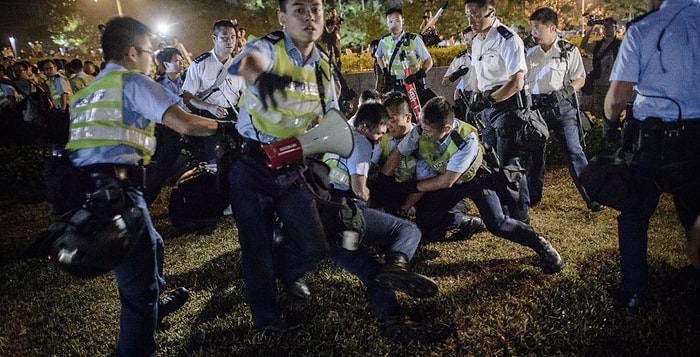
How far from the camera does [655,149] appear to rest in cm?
268

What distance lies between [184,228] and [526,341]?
371 cm

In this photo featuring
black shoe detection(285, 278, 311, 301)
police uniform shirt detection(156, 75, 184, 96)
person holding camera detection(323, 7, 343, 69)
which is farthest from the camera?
person holding camera detection(323, 7, 343, 69)

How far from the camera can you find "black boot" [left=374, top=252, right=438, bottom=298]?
2738 millimetres

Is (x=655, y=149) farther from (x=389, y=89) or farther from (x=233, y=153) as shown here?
(x=389, y=89)

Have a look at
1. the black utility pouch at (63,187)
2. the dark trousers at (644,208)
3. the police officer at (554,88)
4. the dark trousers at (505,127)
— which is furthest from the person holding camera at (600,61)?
the black utility pouch at (63,187)

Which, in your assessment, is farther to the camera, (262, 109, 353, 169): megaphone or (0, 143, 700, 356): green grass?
(0, 143, 700, 356): green grass

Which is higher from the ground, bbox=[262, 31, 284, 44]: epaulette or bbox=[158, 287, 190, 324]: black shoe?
bbox=[262, 31, 284, 44]: epaulette

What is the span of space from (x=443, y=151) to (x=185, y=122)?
2.15 metres

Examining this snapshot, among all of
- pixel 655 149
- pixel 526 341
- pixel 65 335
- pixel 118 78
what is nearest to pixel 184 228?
pixel 65 335

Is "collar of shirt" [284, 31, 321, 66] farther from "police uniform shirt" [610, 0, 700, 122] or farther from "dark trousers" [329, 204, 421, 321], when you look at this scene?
"police uniform shirt" [610, 0, 700, 122]

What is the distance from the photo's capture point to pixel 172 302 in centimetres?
341

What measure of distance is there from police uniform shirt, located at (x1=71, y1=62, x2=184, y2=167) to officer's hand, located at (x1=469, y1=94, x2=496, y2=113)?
3.27 metres

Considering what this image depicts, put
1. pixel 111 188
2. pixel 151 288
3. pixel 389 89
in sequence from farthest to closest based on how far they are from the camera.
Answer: pixel 389 89 < pixel 151 288 < pixel 111 188

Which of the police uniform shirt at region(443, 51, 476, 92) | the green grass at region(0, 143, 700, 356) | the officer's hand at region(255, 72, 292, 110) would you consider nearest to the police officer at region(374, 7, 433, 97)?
the police uniform shirt at region(443, 51, 476, 92)
